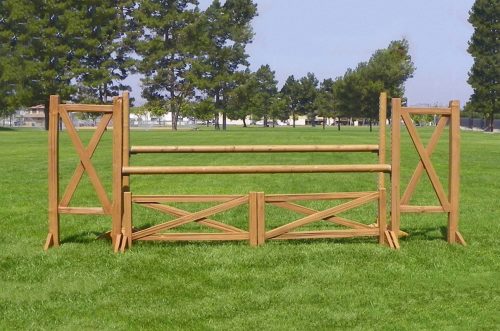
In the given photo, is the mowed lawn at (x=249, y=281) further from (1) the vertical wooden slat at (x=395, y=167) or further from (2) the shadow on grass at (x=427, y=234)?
(1) the vertical wooden slat at (x=395, y=167)

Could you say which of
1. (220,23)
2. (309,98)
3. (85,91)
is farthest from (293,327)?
(309,98)

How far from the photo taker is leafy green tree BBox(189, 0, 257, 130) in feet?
312

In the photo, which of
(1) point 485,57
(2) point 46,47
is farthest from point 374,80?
(2) point 46,47

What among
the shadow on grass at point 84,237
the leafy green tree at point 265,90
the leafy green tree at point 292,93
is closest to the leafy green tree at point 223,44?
the leafy green tree at point 265,90

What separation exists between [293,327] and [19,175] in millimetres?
15882

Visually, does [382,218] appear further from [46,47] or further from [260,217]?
[46,47]

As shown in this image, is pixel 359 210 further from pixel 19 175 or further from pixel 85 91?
pixel 85 91

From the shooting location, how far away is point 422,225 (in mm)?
10695

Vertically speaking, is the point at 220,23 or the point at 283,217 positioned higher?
the point at 220,23

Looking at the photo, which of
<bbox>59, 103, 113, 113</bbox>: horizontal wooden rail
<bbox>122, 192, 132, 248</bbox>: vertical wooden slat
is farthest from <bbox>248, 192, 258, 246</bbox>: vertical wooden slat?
<bbox>59, 103, 113, 113</bbox>: horizontal wooden rail

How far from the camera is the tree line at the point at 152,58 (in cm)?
8081

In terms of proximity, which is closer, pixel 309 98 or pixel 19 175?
pixel 19 175

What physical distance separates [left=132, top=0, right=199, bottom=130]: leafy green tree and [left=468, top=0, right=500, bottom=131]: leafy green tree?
3837 centimetres

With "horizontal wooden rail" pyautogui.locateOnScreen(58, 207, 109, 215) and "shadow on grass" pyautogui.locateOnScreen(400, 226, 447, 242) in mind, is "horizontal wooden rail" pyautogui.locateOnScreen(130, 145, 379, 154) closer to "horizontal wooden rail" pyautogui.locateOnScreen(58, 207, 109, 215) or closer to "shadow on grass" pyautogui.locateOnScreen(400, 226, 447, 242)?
"horizontal wooden rail" pyautogui.locateOnScreen(58, 207, 109, 215)
